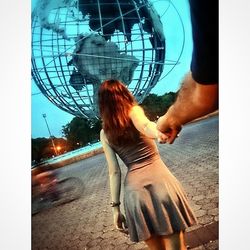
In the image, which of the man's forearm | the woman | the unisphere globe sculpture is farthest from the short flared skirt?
the unisphere globe sculpture

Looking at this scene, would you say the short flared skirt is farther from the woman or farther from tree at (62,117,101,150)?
tree at (62,117,101,150)

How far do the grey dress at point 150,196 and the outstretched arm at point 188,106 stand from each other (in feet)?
0.37

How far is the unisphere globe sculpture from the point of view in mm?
2227

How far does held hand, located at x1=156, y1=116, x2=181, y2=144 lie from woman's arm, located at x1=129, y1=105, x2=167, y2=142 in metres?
0.02

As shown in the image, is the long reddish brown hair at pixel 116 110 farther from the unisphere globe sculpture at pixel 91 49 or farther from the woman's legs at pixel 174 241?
the woman's legs at pixel 174 241

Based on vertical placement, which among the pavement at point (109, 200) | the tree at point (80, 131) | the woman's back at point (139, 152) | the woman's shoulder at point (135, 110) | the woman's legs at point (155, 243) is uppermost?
the woman's shoulder at point (135, 110)

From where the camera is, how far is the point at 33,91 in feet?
7.44

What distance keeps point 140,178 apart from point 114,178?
13cm

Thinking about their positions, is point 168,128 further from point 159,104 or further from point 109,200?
point 109,200

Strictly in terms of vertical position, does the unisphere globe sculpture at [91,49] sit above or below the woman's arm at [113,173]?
above

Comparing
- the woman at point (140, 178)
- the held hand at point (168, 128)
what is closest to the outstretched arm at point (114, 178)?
the woman at point (140, 178)

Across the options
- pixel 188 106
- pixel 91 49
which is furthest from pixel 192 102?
pixel 91 49

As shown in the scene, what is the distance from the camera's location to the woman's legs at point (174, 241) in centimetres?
216

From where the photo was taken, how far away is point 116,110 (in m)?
2.20
